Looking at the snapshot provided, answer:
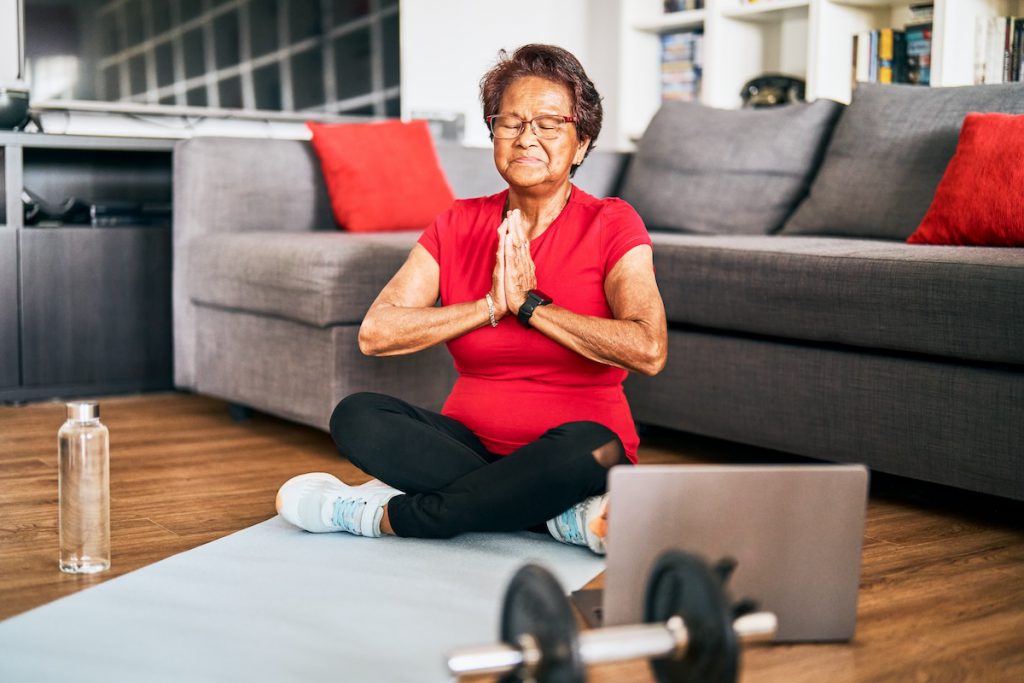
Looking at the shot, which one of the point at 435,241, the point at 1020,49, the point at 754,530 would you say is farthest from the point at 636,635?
the point at 1020,49

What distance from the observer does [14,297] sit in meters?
3.42

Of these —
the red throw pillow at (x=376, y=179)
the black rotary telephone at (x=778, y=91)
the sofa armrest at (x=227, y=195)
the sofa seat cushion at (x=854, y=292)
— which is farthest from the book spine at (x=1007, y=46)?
the sofa armrest at (x=227, y=195)

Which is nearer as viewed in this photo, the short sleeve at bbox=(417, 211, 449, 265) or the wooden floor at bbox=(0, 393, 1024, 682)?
the wooden floor at bbox=(0, 393, 1024, 682)

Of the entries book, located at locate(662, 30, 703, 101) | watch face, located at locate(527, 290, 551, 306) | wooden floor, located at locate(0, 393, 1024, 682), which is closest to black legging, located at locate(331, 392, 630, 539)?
watch face, located at locate(527, 290, 551, 306)

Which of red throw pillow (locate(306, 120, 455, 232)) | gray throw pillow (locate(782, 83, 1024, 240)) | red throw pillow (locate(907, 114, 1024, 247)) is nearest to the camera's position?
red throw pillow (locate(907, 114, 1024, 247))

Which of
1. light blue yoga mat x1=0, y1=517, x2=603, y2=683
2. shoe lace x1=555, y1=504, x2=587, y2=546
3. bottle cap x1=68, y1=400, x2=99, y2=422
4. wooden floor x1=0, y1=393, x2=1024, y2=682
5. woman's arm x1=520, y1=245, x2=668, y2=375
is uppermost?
woman's arm x1=520, y1=245, x2=668, y2=375

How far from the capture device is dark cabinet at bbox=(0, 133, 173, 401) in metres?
3.42

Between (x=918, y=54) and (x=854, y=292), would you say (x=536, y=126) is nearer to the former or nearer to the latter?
(x=854, y=292)

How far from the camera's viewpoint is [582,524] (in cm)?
195

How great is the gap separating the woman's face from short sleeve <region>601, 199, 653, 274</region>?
117 mm

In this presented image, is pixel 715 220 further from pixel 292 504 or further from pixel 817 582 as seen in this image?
pixel 817 582

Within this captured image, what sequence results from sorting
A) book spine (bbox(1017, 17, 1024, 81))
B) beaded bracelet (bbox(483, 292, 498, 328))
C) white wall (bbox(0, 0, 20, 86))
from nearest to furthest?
beaded bracelet (bbox(483, 292, 498, 328))
book spine (bbox(1017, 17, 1024, 81))
white wall (bbox(0, 0, 20, 86))

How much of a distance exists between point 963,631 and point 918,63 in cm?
267

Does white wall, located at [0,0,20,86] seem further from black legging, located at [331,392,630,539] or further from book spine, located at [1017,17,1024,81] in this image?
book spine, located at [1017,17,1024,81]
